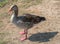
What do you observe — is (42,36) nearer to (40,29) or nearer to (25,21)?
(40,29)

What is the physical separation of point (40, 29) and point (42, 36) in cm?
47

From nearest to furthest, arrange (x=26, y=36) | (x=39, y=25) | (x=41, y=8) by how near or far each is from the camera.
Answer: (x=26, y=36) < (x=39, y=25) < (x=41, y=8)

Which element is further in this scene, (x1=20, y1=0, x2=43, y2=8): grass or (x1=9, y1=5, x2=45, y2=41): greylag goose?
→ (x1=20, y1=0, x2=43, y2=8): grass

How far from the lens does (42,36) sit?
365 inches

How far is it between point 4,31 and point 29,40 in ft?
3.95

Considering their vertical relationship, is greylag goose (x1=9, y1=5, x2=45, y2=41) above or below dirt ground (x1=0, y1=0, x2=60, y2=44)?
above

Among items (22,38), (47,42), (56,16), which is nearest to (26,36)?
(22,38)

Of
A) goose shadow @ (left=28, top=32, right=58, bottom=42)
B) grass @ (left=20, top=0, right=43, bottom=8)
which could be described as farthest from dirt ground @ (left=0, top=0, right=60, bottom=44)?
grass @ (left=20, top=0, right=43, bottom=8)

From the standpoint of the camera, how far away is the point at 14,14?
30.9 ft

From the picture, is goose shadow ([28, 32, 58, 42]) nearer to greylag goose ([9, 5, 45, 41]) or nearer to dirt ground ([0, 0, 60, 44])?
dirt ground ([0, 0, 60, 44])

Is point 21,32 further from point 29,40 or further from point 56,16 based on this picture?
point 56,16

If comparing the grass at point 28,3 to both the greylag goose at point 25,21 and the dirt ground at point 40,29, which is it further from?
the greylag goose at point 25,21

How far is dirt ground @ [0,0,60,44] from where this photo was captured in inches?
355

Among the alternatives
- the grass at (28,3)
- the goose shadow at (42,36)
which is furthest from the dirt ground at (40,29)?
the grass at (28,3)
